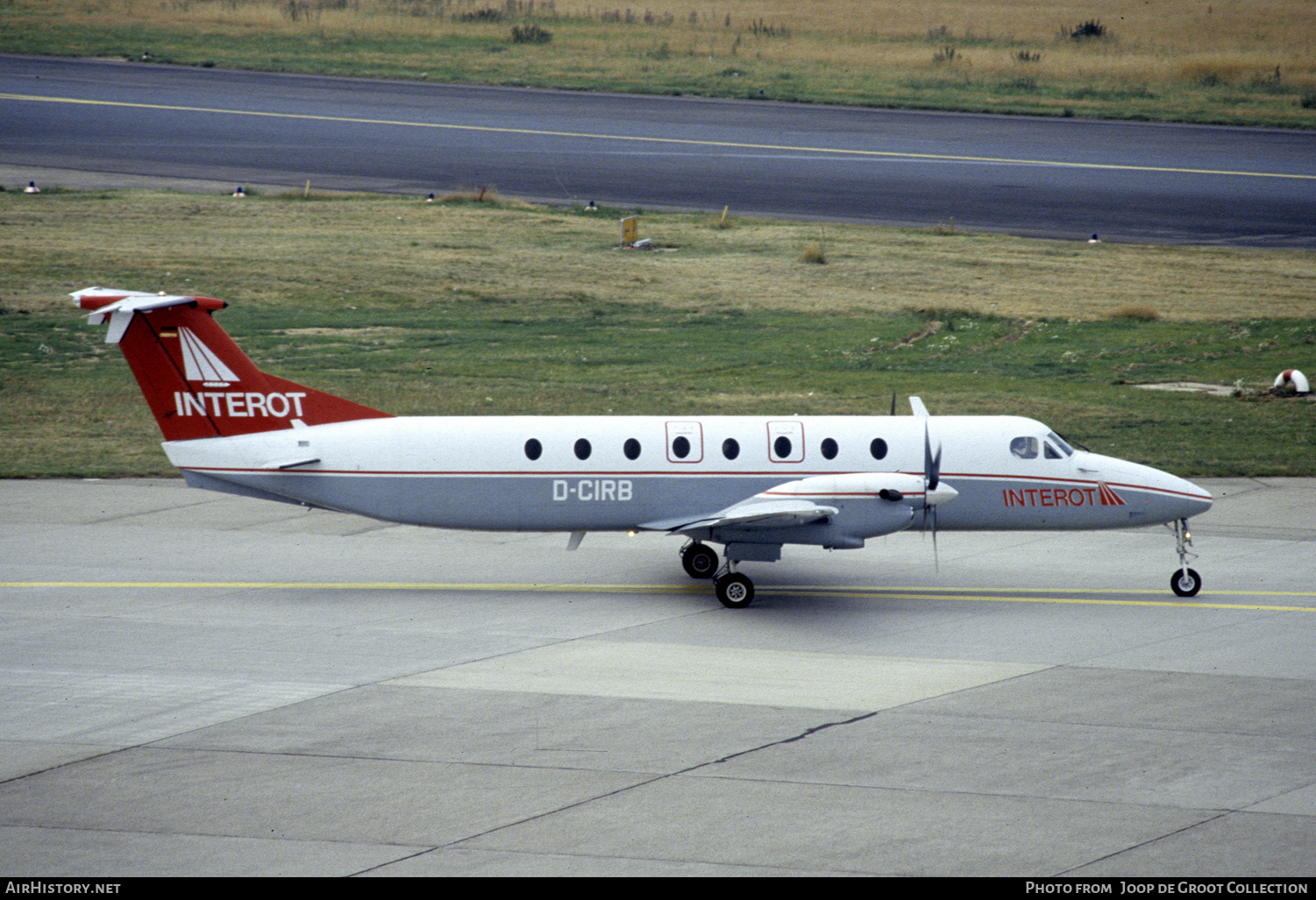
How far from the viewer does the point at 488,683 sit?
59.1 ft

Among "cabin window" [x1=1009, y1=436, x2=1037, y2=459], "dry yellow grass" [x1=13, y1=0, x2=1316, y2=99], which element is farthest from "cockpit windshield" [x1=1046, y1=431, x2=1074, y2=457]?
"dry yellow grass" [x1=13, y1=0, x2=1316, y2=99]

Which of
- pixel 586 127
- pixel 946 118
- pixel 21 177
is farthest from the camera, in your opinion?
pixel 946 118

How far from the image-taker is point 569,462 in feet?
72.5

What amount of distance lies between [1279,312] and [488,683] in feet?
116

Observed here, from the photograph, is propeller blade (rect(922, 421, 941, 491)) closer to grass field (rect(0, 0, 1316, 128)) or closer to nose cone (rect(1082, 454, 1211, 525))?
nose cone (rect(1082, 454, 1211, 525))

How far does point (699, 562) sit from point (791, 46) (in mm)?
75454

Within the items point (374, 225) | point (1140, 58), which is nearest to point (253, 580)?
point (374, 225)

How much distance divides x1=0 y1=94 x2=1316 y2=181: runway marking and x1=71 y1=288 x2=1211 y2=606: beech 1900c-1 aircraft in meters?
44.7

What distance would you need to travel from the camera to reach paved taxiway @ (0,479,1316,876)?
13.4 meters

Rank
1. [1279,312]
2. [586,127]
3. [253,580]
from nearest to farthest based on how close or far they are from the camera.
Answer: [253,580]
[1279,312]
[586,127]

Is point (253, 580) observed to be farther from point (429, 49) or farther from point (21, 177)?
point (429, 49)

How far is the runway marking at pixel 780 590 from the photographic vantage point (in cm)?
2241

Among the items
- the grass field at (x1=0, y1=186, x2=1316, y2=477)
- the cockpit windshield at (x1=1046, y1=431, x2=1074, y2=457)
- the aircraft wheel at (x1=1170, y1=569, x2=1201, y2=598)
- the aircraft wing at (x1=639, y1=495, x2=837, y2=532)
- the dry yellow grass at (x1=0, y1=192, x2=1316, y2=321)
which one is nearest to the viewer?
the aircraft wing at (x1=639, y1=495, x2=837, y2=532)

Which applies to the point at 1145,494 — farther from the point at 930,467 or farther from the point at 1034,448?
the point at 930,467
